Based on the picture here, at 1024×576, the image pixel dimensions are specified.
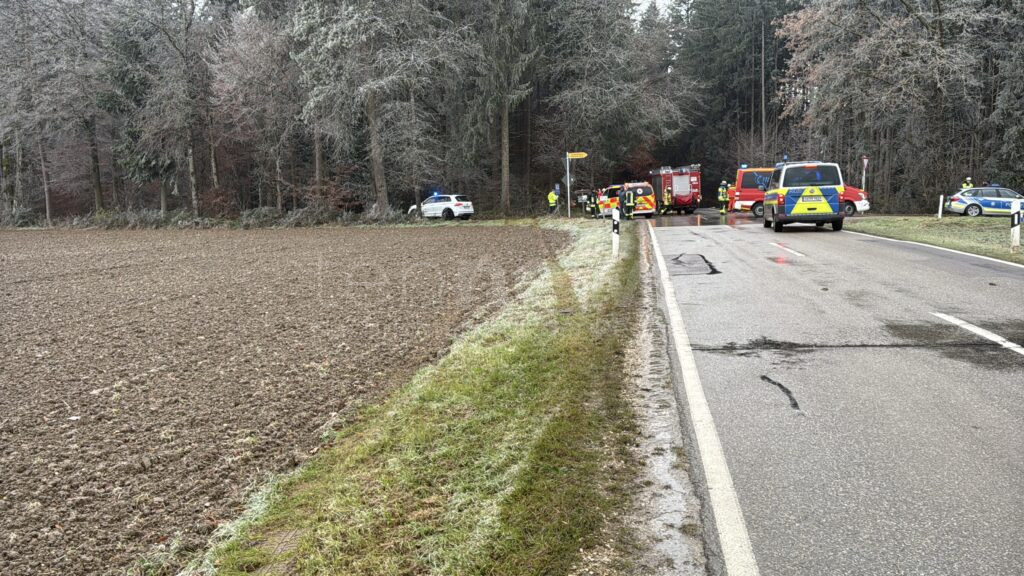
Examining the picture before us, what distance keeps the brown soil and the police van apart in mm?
→ 8454

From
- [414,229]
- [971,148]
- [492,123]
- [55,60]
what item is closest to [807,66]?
[971,148]

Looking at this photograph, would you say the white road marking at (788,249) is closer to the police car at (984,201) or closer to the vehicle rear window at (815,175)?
the vehicle rear window at (815,175)

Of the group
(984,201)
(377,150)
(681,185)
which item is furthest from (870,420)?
(681,185)

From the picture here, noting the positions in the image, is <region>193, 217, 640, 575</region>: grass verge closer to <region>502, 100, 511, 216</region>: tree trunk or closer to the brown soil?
the brown soil

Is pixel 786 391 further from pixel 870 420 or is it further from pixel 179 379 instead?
pixel 179 379

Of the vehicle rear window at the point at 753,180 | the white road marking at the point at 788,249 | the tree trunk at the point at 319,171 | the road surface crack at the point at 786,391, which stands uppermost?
the tree trunk at the point at 319,171

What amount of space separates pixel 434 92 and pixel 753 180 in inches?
704

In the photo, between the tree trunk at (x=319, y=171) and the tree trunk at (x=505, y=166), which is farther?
the tree trunk at (x=505, y=166)

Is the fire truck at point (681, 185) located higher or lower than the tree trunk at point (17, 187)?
lower

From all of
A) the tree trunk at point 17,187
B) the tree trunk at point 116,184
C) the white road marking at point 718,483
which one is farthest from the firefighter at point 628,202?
the tree trunk at point 17,187

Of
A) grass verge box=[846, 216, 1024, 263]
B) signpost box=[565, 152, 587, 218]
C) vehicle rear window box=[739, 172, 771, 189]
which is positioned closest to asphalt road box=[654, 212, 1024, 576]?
grass verge box=[846, 216, 1024, 263]

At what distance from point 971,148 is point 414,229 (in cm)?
2926

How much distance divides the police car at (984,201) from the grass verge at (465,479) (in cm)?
3000

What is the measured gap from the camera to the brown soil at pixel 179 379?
4.07 m
